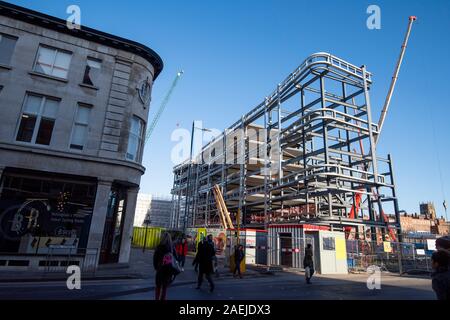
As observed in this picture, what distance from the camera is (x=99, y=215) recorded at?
50.4ft

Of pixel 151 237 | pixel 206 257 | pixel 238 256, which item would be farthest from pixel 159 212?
pixel 206 257

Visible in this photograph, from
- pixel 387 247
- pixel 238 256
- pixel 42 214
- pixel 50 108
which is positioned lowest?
pixel 238 256

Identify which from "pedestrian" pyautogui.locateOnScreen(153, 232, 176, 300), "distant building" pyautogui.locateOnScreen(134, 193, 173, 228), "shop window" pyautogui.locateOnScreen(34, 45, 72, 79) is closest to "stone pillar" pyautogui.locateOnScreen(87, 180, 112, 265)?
"shop window" pyautogui.locateOnScreen(34, 45, 72, 79)

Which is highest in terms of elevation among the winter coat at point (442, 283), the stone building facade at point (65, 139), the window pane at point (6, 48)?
the window pane at point (6, 48)

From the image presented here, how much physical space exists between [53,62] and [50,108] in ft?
9.33

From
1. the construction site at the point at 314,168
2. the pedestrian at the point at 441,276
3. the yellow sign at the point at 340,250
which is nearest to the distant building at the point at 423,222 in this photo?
the construction site at the point at 314,168

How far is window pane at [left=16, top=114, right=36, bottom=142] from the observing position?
49.6 feet

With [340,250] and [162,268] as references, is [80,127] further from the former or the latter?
[340,250]

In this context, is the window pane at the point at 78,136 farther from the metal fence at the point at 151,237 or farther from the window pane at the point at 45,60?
the metal fence at the point at 151,237

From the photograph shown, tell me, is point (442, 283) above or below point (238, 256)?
above

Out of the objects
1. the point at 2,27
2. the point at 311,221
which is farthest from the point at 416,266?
the point at 2,27

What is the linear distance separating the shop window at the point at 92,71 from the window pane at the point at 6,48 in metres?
3.80

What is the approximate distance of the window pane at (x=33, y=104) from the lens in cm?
1548

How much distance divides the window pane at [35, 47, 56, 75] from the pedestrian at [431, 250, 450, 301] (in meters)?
19.0
